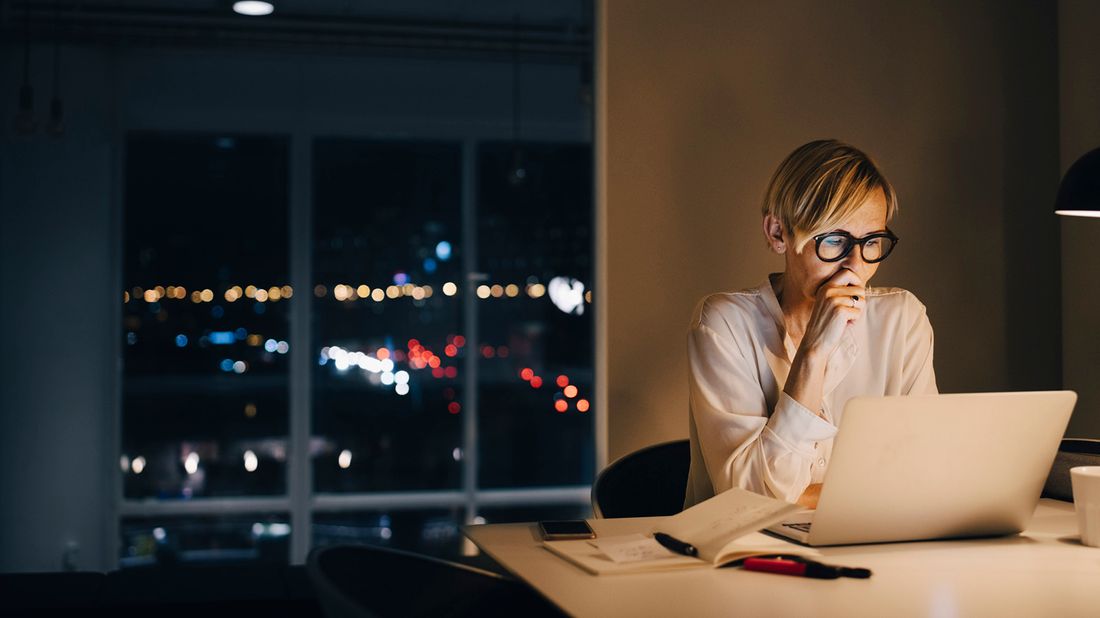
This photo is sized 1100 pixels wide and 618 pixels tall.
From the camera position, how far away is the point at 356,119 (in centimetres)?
675

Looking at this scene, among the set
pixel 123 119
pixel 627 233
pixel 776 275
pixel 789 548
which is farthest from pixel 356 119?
pixel 789 548

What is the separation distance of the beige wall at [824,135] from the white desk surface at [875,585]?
129 centimetres

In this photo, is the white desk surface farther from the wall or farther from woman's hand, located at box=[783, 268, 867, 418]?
the wall

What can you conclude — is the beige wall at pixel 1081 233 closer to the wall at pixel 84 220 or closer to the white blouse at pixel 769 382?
the white blouse at pixel 769 382

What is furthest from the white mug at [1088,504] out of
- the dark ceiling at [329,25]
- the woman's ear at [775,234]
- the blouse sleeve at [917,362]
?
the dark ceiling at [329,25]

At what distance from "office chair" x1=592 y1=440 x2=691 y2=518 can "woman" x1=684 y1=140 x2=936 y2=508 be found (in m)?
0.12

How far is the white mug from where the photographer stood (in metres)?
1.55

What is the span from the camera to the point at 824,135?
9.53 ft

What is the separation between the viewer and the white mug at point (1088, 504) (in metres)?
1.55

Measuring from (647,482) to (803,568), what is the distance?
3.22ft

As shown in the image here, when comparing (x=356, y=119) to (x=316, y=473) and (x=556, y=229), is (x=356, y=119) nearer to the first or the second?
(x=556, y=229)

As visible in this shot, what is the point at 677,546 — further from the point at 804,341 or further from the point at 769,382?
the point at 769,382

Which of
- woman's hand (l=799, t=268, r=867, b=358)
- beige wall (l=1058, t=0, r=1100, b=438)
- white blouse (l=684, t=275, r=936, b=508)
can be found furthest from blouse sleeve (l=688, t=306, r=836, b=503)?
beige wall (l=1058, t=0, r=1100, b=438)

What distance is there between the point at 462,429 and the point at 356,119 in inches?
86.6
